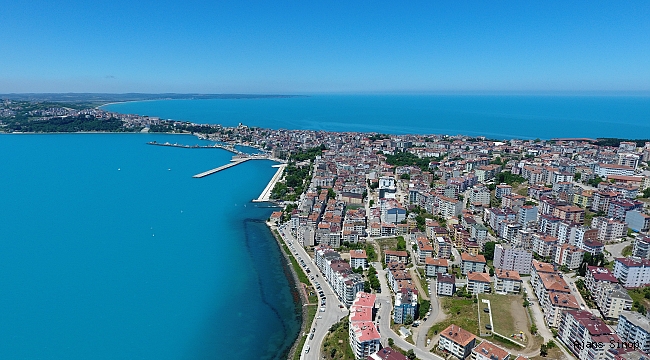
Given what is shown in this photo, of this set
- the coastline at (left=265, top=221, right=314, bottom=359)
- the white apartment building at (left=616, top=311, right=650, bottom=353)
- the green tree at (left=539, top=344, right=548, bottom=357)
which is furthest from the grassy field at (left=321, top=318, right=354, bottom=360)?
the white apartment building at (left=616, top=311, right=650, bottom=353)

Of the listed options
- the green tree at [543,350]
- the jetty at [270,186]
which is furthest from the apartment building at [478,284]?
the jetty at [270,186]

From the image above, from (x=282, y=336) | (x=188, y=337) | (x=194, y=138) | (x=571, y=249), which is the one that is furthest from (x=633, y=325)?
(x=194, y=138)

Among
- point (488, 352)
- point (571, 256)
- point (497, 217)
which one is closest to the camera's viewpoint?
point (488, 352)

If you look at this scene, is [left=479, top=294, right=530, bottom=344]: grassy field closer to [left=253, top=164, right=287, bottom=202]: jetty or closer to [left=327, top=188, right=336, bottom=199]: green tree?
[left=327, top=188, right=336, bottom=199]: green tree

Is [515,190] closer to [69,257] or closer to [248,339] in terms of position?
[248,339]

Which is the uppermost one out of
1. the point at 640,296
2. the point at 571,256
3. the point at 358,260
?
the point at 571,256

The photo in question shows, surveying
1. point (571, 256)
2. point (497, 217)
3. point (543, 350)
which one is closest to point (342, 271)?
point (543, 350)

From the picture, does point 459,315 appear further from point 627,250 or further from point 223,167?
point 223,167

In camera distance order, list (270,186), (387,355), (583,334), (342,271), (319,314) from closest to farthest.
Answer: (387,355) < (583,334) < (319,314) < (342,271) < (270,186)
